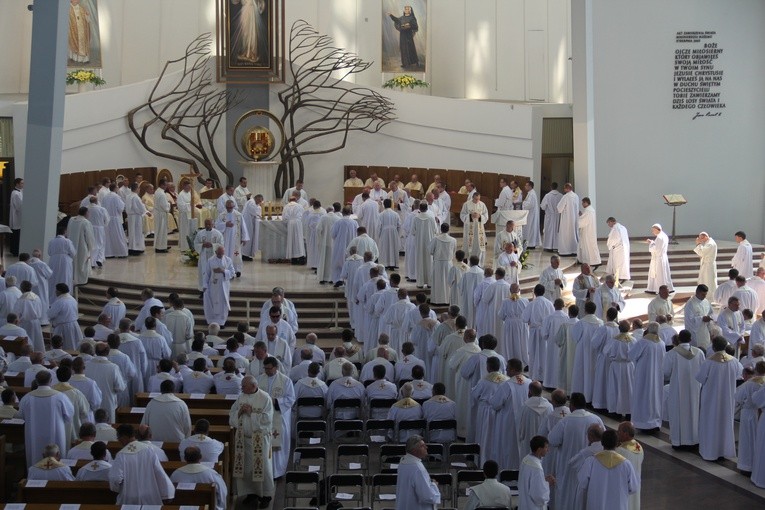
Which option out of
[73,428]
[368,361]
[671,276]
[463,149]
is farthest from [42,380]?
[463,149]

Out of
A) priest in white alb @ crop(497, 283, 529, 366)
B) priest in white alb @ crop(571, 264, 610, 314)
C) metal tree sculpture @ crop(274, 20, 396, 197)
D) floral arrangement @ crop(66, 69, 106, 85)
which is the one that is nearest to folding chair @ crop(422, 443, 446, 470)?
priest in white alb @ crop(497, 283, 529, 366)

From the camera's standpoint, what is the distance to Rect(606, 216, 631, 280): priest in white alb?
21.0 metres

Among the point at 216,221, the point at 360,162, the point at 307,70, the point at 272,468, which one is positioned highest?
the point at 307,70

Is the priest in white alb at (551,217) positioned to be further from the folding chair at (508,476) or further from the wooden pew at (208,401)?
the folding chair at (508,476)

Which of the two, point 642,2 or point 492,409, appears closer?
point 492,409

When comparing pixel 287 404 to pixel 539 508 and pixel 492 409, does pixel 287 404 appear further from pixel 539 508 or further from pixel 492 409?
pixel 539 508

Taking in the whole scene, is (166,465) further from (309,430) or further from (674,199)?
(674,199)

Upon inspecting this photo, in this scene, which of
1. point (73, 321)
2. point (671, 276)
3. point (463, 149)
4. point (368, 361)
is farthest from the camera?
point (463, 149)

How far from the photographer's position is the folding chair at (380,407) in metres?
12.8

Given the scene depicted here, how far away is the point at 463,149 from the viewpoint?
27438 mm

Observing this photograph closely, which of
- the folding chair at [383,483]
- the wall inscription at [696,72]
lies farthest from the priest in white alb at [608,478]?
the wall inscription at [696,72]

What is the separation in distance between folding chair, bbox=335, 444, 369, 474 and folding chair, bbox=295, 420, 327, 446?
1.42 ft

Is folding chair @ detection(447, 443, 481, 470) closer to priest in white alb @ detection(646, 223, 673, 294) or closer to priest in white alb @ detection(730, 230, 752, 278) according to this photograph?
priest in white alb @ detection(646, 223, 673, 294)

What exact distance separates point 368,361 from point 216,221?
699 centimetres
